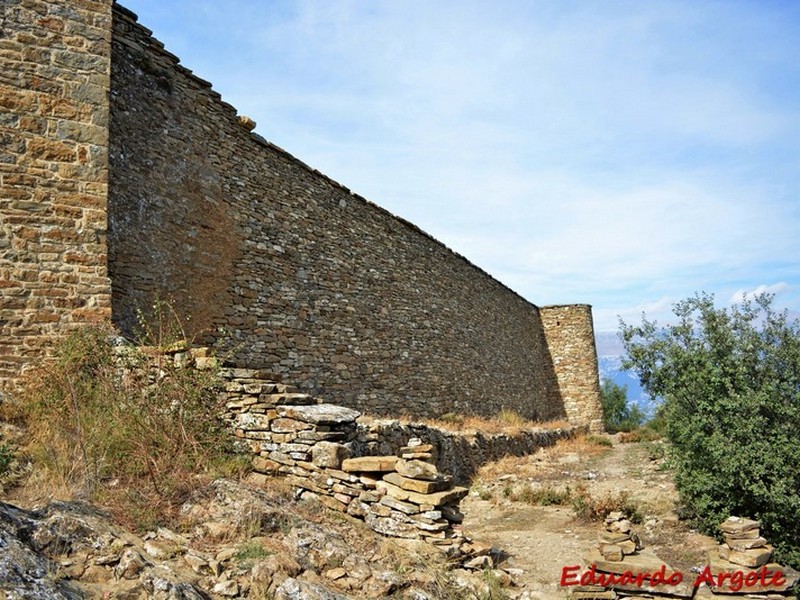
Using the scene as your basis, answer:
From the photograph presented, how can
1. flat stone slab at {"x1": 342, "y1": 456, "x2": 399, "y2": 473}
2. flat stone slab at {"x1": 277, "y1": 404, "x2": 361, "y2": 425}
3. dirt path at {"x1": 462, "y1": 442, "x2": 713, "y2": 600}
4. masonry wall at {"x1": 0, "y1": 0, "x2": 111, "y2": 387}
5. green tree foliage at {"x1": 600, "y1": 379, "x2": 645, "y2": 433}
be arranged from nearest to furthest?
1. flat stone slab at {"x1": 342, "y1": 456, "x2": 399, "y2": 473}
2. flat stone slab at {"x1": 277, "y1": 404, "x2": 361, "y2": 425}
3. dirt path at {"x1": 462, "y1": 442, "x2": 713, "y2": 600}
4. masonry wall at {"x1": 0, "y1": 0, "x2": 111, "y2": 387}
5. green tree foliage at {"x1": 600, "y1": 379, "x2": 645, "y2": 433}

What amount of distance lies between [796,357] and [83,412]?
31.0ft

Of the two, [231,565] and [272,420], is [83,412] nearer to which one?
[272,420]

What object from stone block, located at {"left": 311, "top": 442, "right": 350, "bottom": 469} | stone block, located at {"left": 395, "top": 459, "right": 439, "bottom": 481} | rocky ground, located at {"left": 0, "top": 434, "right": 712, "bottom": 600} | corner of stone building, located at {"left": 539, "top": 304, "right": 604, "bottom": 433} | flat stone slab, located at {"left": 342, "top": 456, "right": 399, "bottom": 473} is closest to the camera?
rocky ground, located at {"left": 0, "top": 434, "right": 712, "bottom": 600}

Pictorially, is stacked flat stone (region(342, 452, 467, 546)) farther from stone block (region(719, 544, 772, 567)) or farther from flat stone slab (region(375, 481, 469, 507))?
stone block (region(719, 544, 772, 567))

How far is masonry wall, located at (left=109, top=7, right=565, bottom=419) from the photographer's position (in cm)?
898

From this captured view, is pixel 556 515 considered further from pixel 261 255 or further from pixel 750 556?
pixel 261 255

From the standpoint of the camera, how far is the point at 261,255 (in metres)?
11.1

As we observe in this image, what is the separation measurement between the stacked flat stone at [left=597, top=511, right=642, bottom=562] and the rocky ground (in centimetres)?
60

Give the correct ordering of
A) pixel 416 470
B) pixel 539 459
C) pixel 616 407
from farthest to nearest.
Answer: pixel 616 407, pixel 539 459, pixel 416 470

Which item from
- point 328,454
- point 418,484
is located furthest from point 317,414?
point 418,484

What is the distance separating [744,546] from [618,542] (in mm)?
1359

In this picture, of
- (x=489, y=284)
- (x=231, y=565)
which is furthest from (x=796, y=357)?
(x=489, y=284)

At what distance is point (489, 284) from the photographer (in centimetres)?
2291

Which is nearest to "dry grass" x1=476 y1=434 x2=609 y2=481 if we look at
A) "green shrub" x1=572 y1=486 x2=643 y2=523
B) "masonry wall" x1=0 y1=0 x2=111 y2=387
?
"green shrub" x1=572 y1=486 x2=643 y2=523
